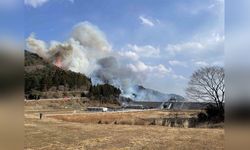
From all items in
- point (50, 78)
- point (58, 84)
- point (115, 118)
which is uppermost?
point (50, 78)

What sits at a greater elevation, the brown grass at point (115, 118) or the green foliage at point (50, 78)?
the green foliage at point (50, 78)

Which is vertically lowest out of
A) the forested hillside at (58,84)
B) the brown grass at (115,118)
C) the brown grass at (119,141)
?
the brown grass at (115,118)

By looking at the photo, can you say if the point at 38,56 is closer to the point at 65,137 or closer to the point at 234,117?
the point at 65,137

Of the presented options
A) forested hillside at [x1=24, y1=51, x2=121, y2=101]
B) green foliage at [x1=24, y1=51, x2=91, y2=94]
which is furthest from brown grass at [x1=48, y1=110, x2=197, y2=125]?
green foliage at [x1=24, y1=51, x2=91, y2=94]

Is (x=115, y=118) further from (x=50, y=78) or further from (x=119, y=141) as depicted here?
(x=50, y=78)

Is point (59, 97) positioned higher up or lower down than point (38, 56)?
lower down

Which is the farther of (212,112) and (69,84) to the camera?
(69,84)

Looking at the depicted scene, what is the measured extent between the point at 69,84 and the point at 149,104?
8750 millimetres

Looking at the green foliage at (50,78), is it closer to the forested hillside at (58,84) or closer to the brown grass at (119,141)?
the forested hillside at (58,84)

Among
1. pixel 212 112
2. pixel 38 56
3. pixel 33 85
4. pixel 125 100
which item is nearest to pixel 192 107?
pixel 212 112

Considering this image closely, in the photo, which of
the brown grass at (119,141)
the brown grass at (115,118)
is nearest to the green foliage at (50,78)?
the brown grass at (115,118)

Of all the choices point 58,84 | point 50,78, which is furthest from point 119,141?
point 58,84

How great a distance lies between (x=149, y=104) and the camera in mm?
30734

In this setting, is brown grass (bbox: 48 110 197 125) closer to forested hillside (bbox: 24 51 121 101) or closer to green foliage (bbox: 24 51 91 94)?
forested hillside (bbox: 24 51 121 101)
